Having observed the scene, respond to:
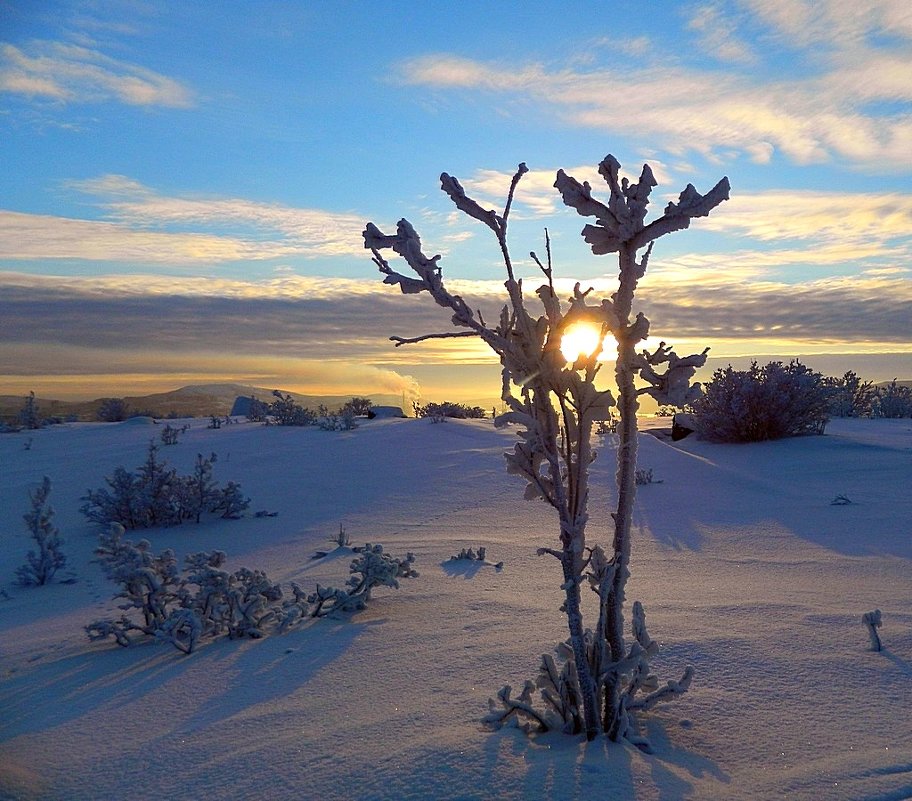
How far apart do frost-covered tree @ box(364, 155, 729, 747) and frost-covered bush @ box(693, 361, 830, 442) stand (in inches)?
297

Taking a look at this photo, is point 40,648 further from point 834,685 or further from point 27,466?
point 27,466

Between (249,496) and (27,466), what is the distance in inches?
154

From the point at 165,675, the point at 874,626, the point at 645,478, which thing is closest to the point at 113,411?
the point at 645,478

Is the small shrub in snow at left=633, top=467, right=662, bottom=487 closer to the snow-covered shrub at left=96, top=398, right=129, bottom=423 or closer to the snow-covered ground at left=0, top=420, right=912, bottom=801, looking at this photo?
the snow-covered ground at left=0, top=420, right=912, bottom=801

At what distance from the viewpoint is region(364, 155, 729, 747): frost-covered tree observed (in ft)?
7.14

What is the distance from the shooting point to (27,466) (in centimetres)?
995

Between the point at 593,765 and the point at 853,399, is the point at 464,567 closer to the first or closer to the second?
the point at 593,765

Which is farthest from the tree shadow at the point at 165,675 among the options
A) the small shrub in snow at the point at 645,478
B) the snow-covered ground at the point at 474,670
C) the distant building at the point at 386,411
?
the distant building at the point at 386,411

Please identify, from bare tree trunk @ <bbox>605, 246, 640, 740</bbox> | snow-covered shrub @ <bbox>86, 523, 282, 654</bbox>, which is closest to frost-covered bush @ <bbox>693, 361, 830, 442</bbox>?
snow-covered shrub @ <bbox>86, 523, 282, 654</bbox>

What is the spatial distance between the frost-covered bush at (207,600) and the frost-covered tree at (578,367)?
175cm

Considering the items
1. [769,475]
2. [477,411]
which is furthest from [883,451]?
[477,411]

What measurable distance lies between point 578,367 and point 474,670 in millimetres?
1338

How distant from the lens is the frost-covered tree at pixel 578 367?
2178mm

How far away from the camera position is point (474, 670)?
2.95m
